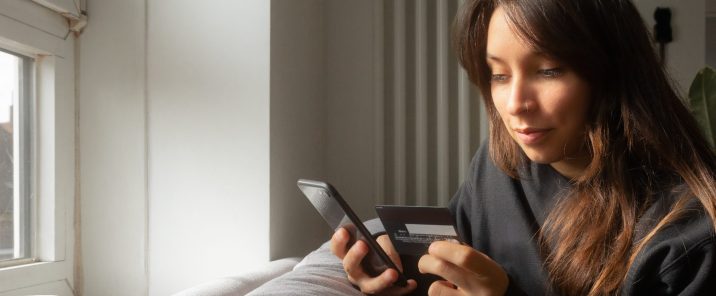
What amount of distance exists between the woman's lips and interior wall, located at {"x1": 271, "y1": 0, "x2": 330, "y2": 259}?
28.6 inches

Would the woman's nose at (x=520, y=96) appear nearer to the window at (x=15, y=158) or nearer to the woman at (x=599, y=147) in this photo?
the woman at (x=599, y=147)

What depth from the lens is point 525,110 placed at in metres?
0.91

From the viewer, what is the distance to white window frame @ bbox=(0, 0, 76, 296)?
1.39m

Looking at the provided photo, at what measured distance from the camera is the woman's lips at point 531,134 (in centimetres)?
92

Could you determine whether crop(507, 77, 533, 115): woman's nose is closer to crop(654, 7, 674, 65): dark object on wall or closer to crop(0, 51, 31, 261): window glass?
crop(0, 51, 31, 261): window glass

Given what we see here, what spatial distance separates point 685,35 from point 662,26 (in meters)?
0.08

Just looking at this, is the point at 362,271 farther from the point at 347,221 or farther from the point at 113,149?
the point at 113,149

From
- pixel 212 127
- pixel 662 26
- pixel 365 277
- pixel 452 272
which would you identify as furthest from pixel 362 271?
pixel 662 26

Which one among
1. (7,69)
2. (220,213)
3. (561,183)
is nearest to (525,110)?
(561,183)

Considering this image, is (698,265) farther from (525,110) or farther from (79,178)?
(79,178)

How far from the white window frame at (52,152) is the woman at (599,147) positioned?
834 mm

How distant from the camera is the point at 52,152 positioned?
1.46 metres

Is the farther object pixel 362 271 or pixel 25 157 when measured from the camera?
pixel 25 157

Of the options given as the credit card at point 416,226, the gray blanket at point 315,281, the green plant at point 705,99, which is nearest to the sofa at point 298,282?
the gray blanket at point 315,281
